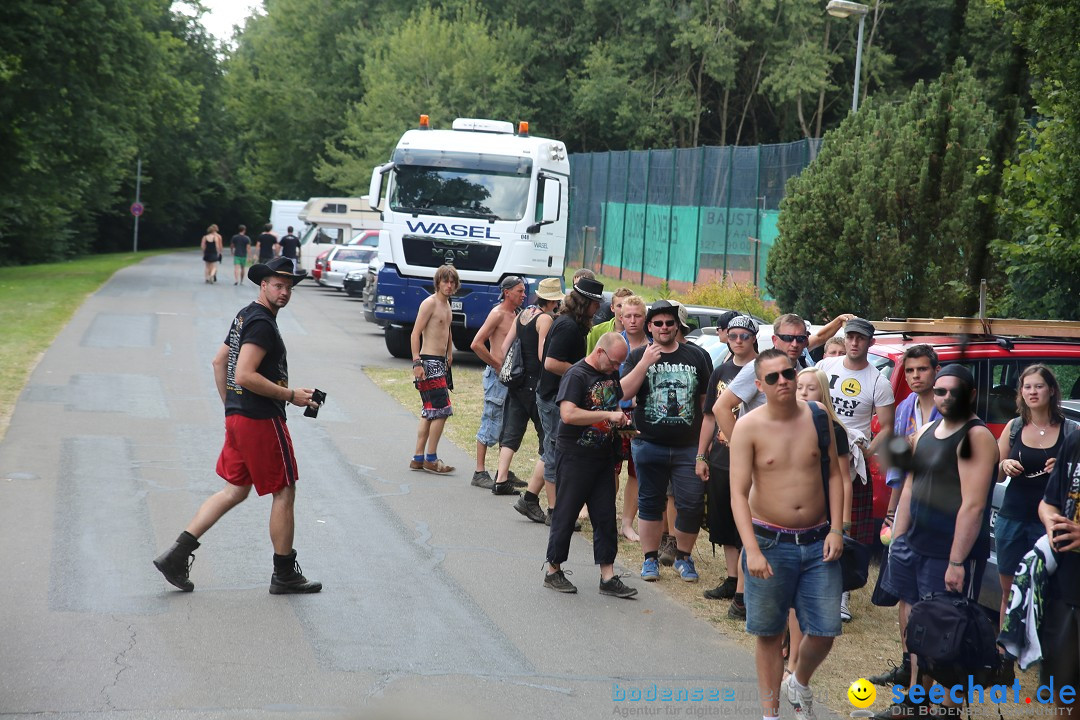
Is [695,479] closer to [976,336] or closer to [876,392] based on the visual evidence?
[876,392]

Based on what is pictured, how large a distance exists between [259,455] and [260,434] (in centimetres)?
12

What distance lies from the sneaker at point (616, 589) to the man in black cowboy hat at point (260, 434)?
67.3 inches

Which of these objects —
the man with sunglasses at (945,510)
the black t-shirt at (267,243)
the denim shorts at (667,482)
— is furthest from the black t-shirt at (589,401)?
the black t-shirt at (267,243)

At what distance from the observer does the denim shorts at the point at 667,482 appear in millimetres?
7711

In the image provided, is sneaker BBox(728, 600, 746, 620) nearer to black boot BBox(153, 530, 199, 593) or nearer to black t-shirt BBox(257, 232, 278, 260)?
black boot BBox(153, 530, 199, 593)

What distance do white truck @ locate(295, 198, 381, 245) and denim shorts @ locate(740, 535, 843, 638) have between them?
40.1 metres

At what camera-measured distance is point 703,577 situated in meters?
8.05

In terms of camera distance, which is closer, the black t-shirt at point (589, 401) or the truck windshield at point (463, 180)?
the black t-shirt at point (589, 401)

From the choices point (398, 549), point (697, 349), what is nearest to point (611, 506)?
point (697, 349)

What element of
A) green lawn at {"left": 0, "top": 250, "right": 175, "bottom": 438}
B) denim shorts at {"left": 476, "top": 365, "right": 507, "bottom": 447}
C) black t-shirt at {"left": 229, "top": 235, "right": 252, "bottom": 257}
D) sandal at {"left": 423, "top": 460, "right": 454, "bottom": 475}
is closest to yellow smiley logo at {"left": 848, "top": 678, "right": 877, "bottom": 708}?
denim shorts at {"left": 476, "top": 365, "right": 507, "bottom": 447}

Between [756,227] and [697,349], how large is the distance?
20004 millimetres

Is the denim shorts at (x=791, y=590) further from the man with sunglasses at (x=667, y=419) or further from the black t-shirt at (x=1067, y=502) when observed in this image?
the man with sunglasses at (x=667, y=419)

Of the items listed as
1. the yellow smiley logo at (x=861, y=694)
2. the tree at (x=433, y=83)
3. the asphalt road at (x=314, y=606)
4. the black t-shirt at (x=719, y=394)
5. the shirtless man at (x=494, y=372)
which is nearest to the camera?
the asphalt road at (x=314, y=606)

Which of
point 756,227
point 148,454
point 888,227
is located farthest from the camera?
point 756,227
